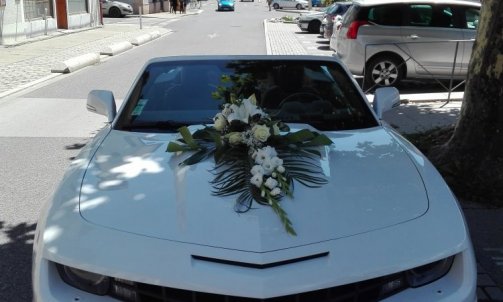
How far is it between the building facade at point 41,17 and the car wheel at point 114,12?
33.7ft

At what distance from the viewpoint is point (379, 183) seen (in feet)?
9.60

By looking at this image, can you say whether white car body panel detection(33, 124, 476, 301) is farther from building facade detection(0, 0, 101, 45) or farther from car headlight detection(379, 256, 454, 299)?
building facade detection(0, 0, 101, 45)

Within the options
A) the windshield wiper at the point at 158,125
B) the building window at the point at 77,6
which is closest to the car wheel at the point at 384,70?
the windshield wiper at the point at 158,125

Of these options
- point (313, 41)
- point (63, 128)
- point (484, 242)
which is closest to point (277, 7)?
point (313, 41)

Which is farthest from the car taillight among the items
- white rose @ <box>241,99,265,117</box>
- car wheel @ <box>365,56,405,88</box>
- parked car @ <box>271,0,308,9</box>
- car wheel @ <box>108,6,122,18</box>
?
parked car @ <box>271,0,308,9</box>

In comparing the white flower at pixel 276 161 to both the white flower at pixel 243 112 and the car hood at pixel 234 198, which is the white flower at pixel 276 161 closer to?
the car hood at pixel 234 198

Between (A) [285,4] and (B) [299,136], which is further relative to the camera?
(A) [285,4]

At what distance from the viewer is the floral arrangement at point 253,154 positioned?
274 cm

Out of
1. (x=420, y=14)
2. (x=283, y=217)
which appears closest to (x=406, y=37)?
(x=420, y=14)

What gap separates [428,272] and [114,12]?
42.0 meters

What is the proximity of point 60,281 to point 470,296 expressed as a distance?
171 cm

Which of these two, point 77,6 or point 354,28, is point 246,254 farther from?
point 77,6

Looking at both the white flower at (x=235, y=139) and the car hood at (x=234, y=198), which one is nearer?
the car hood at (x=234, y=198)

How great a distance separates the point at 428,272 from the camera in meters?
2.54
